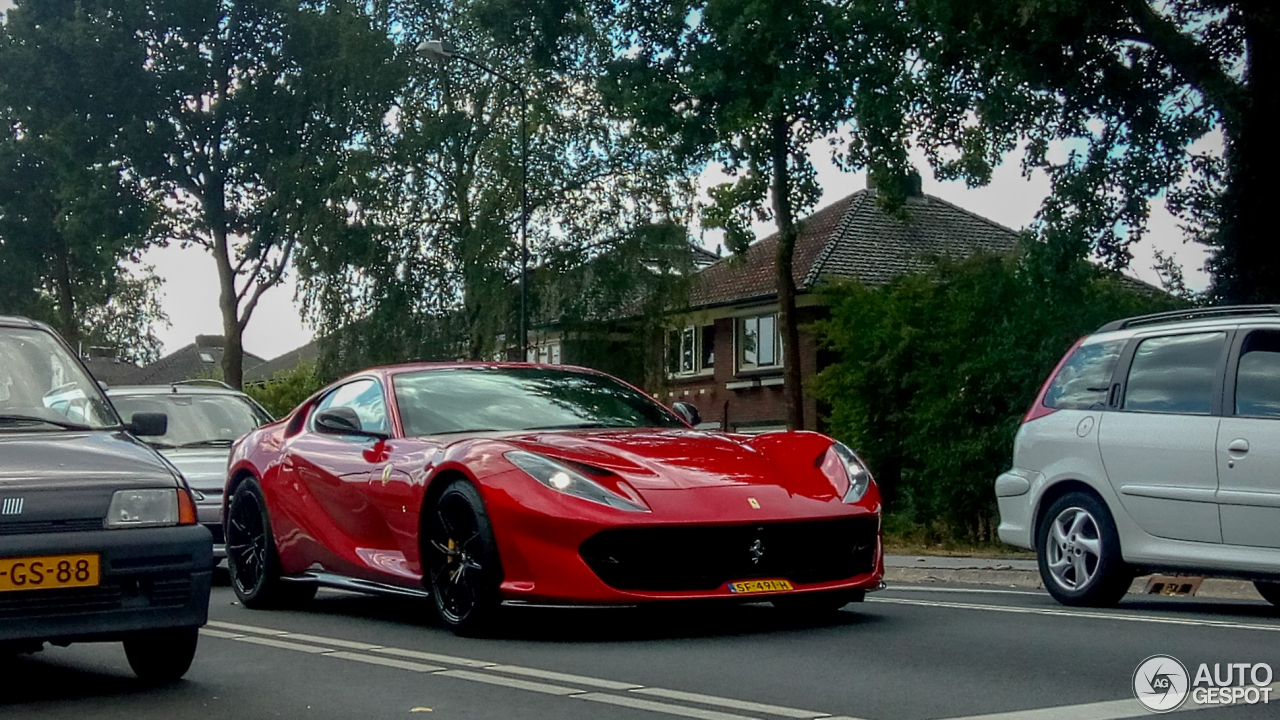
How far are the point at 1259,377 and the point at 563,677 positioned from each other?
14.9 ft

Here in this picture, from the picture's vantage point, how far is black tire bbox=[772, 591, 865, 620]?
27.9 ft

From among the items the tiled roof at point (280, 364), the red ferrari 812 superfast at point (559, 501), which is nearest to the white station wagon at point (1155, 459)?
the red ferrari 812 superfast at point (559, 501)

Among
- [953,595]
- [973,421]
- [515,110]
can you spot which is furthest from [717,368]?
[953,595]

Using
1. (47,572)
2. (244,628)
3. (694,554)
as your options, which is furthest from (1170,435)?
(47,572)

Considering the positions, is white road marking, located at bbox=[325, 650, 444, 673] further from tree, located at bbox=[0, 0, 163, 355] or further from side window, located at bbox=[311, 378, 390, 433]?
tree, located at bbox=[0, 0, 163, 355]

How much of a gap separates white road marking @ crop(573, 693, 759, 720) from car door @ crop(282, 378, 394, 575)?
309 centimetres

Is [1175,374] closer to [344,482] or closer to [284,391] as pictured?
[344,482]

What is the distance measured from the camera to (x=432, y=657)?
7918 mm

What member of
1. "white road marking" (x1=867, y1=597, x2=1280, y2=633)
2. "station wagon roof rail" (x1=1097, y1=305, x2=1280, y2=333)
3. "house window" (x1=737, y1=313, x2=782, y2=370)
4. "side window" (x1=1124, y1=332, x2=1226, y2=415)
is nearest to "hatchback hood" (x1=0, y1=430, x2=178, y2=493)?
"white road marking" (x1=867, y1=597, x2=1280, y2=633)

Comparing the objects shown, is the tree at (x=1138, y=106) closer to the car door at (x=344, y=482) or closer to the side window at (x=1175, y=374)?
the side window at (x=1175, y=374)

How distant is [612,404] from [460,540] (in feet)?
5.53

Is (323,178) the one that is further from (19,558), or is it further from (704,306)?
(19,558)

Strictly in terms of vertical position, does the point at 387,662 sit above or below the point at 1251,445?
below

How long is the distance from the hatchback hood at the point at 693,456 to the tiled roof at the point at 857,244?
36.8m
